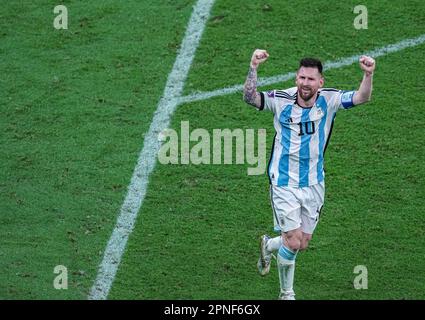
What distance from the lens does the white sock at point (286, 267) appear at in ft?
26.6

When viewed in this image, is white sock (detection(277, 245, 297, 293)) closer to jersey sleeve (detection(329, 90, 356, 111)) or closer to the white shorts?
the white shorts

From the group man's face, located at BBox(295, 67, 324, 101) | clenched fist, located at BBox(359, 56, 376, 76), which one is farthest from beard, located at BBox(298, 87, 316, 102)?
clenched fist, located at BBox(359, 56, 376, 76)

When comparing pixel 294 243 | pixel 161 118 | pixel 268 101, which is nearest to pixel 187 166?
pixel 161 118

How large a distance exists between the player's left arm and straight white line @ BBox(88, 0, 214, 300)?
2.35 m

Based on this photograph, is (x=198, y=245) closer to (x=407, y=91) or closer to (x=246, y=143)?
(x=246, y=143)

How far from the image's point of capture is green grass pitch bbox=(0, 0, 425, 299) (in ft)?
28.3

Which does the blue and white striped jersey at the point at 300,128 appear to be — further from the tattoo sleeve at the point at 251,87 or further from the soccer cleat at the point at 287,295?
the soccer cleat at the point at 287,295

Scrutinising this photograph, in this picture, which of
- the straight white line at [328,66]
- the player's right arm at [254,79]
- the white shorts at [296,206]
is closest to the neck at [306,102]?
the player's right arm at [254,79]

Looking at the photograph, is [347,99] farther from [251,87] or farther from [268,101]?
[251,87]

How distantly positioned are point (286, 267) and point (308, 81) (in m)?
1.42

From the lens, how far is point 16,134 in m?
10.2

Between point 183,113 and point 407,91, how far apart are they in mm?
2211

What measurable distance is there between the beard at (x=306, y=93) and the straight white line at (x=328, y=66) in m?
2.64

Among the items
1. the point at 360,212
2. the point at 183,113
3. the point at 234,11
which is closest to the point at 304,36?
the point at 234,11
